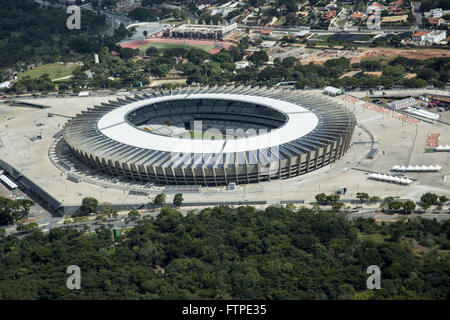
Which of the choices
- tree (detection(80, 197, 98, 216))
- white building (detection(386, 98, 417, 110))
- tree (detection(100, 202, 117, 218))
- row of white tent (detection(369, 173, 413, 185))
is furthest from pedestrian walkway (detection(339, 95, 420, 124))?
tree (detection(80, 197, 98, 216))

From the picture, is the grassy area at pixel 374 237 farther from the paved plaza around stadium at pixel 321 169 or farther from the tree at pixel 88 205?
the tree at pixel 88 205

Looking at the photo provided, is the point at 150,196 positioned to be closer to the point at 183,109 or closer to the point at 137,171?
the point at 137,171

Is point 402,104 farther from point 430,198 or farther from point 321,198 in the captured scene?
point 321,198

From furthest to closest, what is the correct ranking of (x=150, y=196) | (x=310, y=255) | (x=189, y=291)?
(x=150, y=196) < (x=310, y=255) < (x=189, y=291)

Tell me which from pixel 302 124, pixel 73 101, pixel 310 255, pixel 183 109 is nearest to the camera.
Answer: pixel 310 255

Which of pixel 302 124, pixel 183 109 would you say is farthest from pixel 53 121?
pixel 302 124

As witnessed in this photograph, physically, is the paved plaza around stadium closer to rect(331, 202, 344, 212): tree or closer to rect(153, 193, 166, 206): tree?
rect(153, 193, 166, 206): tree
